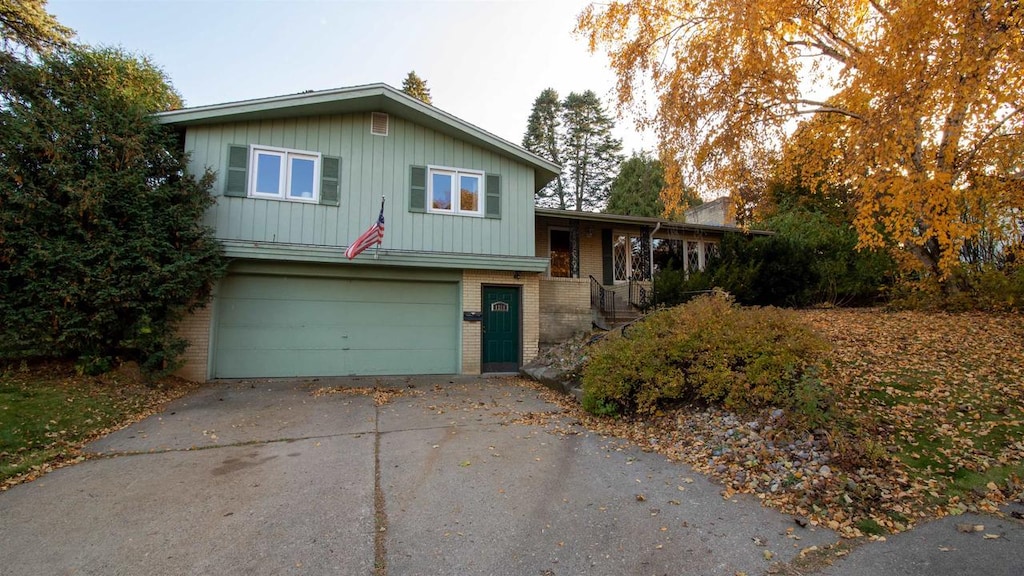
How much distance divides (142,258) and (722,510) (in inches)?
345

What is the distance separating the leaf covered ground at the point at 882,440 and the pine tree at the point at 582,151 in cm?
2834

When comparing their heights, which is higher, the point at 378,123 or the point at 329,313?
the point at 378,123

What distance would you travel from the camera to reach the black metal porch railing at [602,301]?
522 inches

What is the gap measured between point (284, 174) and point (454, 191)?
361 centimetres

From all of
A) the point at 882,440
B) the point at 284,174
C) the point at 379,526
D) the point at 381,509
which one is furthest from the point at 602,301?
the point at 379,526

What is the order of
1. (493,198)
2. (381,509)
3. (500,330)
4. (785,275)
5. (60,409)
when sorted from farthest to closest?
(785,275) → (493,198) → (500,330) → (60,409) → (381,509)

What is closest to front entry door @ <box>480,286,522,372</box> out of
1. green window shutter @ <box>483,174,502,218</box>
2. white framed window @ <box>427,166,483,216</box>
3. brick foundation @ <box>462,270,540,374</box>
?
brick foundation @ <box>462,270,540,374</box>

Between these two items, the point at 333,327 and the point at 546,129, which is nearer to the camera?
the point at 333,327

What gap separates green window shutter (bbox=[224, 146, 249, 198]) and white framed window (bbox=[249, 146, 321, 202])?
0.35 ft

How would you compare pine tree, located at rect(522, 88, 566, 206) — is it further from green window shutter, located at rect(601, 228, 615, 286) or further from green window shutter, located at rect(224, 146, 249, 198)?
green window shutter, located at rect(224, 146, 249, 198)

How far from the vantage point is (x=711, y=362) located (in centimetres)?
573

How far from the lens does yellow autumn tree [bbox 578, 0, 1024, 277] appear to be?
20.0 ft

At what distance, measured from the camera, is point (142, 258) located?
746cm

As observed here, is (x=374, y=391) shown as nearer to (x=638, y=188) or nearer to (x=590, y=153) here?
(x=638, y=188)
